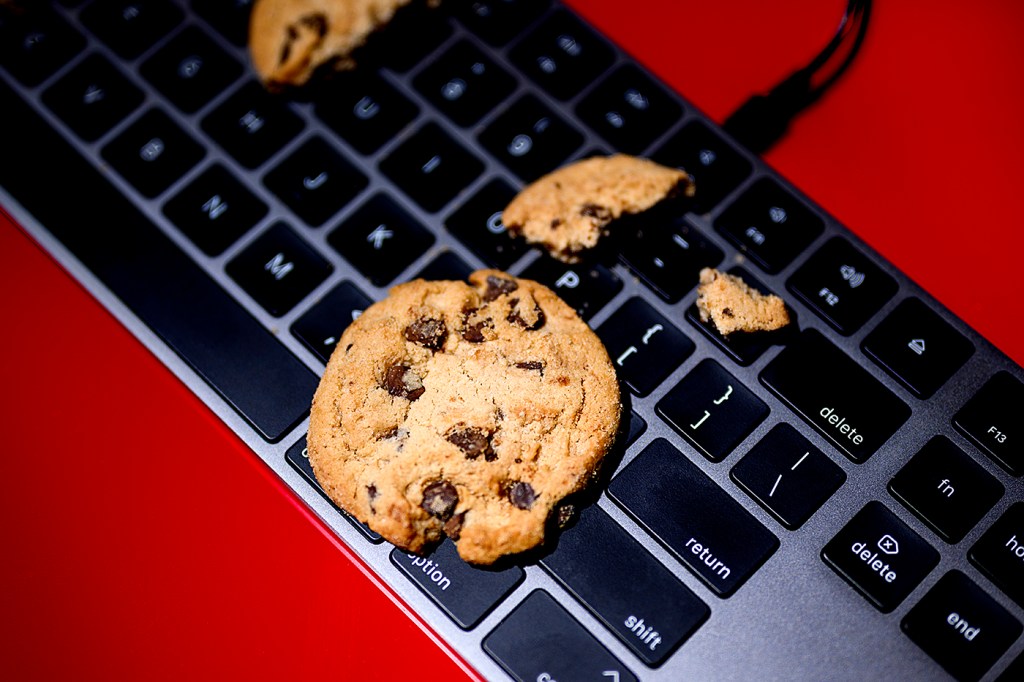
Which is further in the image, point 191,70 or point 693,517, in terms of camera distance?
point 191,70

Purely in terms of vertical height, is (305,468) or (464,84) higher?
(464,84)

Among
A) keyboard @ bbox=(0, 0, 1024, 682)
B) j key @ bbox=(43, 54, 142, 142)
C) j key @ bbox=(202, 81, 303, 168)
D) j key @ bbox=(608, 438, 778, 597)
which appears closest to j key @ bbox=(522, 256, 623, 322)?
keyboard @ bbox=(0, 0, 1024, 682)

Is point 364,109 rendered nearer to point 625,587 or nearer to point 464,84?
point 464,84

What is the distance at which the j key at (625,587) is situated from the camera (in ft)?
1.54

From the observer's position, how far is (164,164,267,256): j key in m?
0.55

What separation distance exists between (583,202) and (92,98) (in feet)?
1.22

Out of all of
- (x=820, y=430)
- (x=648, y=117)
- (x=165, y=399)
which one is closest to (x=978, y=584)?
(x=820, y=430)

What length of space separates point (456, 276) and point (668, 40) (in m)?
0.25

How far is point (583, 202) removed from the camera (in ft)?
1.74

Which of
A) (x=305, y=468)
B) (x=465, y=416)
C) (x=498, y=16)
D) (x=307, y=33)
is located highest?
(x=498, y=16)

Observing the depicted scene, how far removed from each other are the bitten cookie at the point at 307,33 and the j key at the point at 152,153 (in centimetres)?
7

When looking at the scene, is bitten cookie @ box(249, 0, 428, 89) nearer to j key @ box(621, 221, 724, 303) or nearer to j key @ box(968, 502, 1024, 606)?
j key @ box(621, 221, 724, 303)

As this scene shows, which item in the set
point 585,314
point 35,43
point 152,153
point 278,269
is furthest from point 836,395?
point 35,43

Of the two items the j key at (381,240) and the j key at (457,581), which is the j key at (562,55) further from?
the j key at (457,581)
